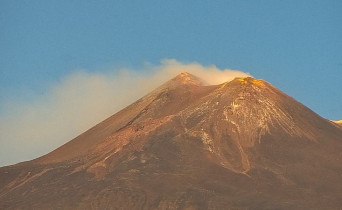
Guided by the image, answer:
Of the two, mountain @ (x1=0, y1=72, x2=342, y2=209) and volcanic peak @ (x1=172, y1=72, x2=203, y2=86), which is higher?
volcanic peak @ (x1=172, y1=72, x2=203, y2=86)

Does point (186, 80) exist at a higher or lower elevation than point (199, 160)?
higher

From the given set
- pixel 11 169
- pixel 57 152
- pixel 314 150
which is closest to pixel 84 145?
pixel 57 152

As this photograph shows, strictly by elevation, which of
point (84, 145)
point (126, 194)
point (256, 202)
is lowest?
point (256, 202)

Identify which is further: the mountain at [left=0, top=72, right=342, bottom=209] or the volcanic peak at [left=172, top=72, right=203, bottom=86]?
the volcanic peak at [left=172, top=72, right=203, bottom=86]

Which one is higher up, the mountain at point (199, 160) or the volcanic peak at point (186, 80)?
the volcanic peak at point (186, 80)

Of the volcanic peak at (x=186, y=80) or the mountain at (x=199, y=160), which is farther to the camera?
the volcanic peak at (x=186, y=80)

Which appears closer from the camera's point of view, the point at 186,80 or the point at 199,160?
the point at 199,160

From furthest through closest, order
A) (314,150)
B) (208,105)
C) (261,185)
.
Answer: (208,105) < (314,150) < (261,185)

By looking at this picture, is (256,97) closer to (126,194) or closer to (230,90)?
(230,90)
